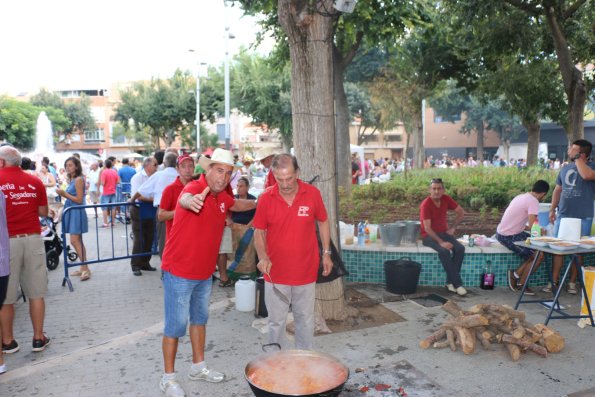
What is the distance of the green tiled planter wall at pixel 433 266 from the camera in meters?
7.11

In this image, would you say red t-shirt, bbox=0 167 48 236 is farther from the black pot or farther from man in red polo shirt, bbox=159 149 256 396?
the black pot

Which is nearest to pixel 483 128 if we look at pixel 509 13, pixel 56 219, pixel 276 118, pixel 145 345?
pixel 276 118

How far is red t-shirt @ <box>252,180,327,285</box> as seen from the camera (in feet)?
13.4

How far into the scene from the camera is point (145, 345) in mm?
5113

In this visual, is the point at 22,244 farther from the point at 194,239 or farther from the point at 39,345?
the point at 194,239

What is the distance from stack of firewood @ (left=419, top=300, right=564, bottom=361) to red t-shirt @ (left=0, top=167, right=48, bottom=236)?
407 cm

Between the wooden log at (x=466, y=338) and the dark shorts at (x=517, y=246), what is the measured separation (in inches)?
93.6

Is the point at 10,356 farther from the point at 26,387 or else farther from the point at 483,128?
the point at 483,128

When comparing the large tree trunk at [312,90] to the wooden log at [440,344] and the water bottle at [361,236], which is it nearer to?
the wooden log at [440,344]

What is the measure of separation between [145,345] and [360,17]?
8692 mm

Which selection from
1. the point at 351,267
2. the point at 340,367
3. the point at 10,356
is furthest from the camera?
the point at 351,267

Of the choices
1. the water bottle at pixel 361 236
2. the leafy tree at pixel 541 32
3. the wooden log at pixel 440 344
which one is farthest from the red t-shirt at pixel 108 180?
the wooden log at pixel 440 344

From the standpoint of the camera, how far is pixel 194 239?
12.5 ft

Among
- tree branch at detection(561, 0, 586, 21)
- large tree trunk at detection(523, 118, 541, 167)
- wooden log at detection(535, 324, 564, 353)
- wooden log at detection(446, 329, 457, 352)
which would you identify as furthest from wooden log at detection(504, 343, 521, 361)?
large tree trunk at detection(523, 118, 541, 167)
